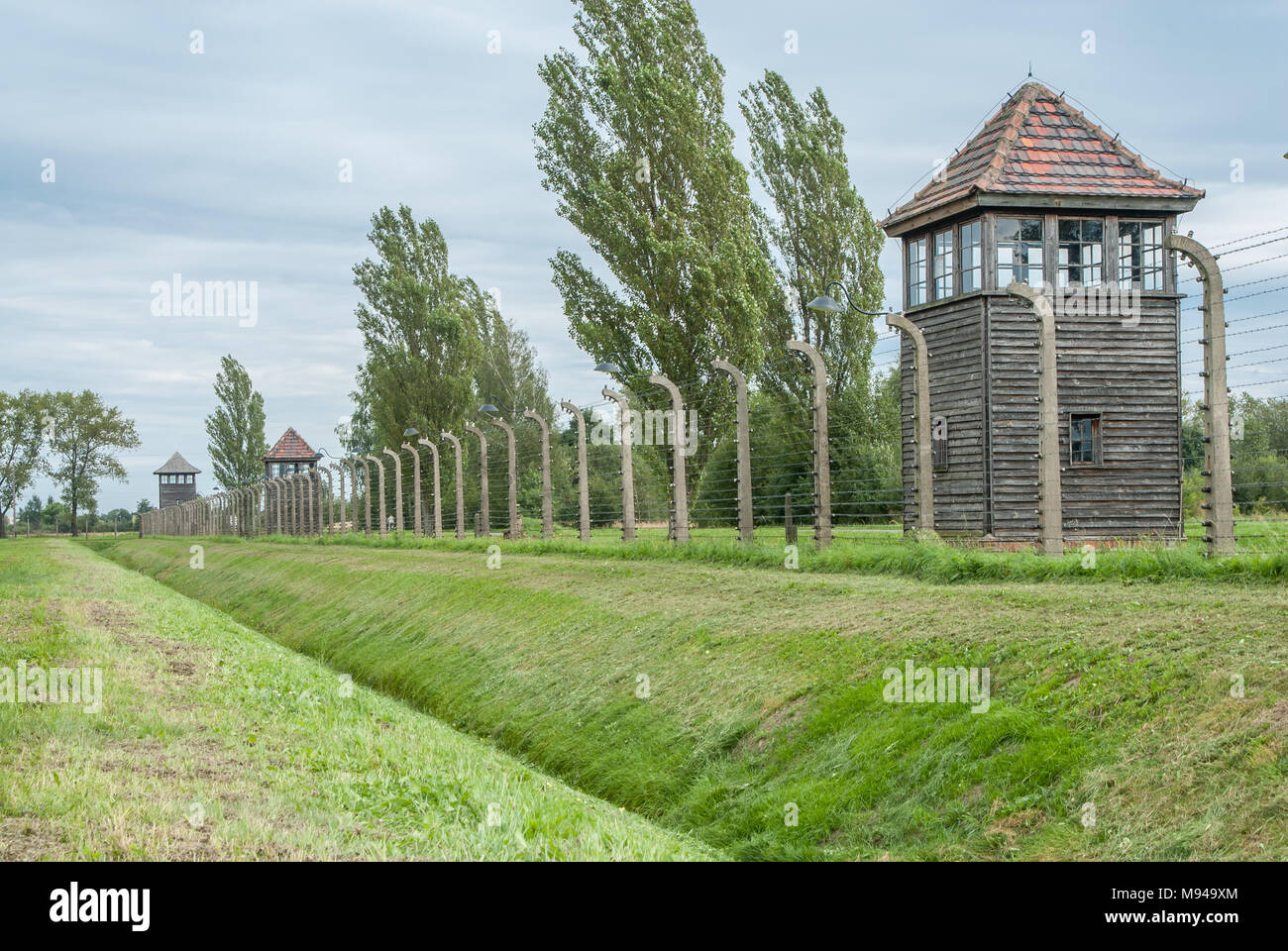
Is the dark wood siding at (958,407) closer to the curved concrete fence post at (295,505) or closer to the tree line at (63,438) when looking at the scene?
the curved concrete fence post at (295,505)

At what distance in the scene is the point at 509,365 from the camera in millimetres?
77500

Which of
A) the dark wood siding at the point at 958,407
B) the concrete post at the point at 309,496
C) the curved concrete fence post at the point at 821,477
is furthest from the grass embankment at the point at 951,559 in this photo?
the concrete post at the point at 309,496

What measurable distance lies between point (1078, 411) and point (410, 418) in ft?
112

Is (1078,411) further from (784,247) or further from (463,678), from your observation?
(784,247)

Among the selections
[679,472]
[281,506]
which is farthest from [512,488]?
[281,506]

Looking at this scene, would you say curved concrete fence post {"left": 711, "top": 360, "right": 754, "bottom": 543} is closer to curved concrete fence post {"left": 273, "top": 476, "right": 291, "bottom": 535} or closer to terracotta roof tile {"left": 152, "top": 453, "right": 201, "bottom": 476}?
Answer: curved concrete fence post {"left": 273, "top": 476, "right": 291, "bottom": 535}

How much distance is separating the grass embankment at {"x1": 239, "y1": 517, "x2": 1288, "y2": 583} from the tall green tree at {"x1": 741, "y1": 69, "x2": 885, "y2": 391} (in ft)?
56.8

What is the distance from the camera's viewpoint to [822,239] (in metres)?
39.2

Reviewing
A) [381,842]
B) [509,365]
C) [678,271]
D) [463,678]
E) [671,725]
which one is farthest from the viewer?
[509,365]

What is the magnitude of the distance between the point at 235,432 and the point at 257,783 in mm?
99534
